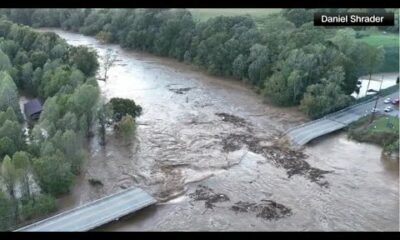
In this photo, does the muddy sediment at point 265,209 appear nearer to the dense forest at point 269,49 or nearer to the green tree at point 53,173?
the green tree at point 53,173

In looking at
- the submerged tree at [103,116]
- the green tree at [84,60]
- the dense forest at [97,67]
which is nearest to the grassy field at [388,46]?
the dense forest at [97,67]

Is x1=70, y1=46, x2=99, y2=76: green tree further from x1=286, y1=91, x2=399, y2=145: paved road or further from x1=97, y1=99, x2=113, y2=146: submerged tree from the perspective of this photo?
x1=286, y1=91, x2=399, y2=145: paved road

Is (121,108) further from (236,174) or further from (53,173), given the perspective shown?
(236,174)

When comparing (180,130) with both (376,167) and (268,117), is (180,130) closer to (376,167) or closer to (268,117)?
(268,117)

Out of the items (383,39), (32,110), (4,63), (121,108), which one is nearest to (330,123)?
(121,108)

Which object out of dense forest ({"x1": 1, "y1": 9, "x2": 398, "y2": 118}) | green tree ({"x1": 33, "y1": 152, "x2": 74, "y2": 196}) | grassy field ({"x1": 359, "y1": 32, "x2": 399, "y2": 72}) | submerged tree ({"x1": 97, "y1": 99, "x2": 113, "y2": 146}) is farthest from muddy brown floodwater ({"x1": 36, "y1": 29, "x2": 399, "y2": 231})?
grassy field ({"x1": 359, "y1": 32, "x2": 399, "y2": 72})

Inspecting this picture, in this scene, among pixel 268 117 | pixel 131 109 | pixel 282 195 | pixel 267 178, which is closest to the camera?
pixel 282 195
